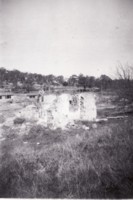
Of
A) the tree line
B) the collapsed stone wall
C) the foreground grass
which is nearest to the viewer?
the foreground grass

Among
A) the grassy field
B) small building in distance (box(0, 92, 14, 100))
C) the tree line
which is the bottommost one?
the grassy field

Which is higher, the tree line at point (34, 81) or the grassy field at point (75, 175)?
the tree line at point (34, 81)

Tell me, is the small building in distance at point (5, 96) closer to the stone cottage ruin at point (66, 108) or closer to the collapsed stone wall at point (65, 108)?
the collapsed stone wall at point (65, 108)

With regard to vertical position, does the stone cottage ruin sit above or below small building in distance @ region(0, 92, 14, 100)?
below

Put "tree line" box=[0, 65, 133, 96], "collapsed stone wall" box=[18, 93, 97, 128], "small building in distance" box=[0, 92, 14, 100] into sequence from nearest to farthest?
"collapsed stone wall" box=[18, 93, 97, 128] < "small building in distance" box=[0, 92, 14, 100] < "tree line" box=[0, 65, 133, 96]

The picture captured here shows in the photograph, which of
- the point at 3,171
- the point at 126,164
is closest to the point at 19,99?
the point at 3,171

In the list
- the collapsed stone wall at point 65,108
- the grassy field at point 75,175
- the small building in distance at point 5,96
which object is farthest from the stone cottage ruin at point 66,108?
the small building in distance at point 5,96

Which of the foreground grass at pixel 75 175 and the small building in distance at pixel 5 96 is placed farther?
the small building in distance at pixel 5 96

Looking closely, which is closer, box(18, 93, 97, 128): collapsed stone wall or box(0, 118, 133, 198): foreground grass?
box(0, 118, 133, 198): foreground grass

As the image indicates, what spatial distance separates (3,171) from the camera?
375 centimetres

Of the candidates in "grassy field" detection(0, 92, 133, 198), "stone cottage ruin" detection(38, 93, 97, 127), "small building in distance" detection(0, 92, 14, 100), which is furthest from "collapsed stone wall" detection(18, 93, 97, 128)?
"small building in distance" detection(0, 92, 14, 100)

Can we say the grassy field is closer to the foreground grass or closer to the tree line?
the foreground grass

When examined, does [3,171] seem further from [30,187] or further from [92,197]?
[92,197]

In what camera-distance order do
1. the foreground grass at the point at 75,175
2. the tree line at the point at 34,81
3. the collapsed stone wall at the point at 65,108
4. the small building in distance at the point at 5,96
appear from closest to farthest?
the foreground grass at the point at 75,175
the collapsed stone wall at the point at 65,108
the small building in distance at the point at 5,96
the tree line at the point at 34,81
